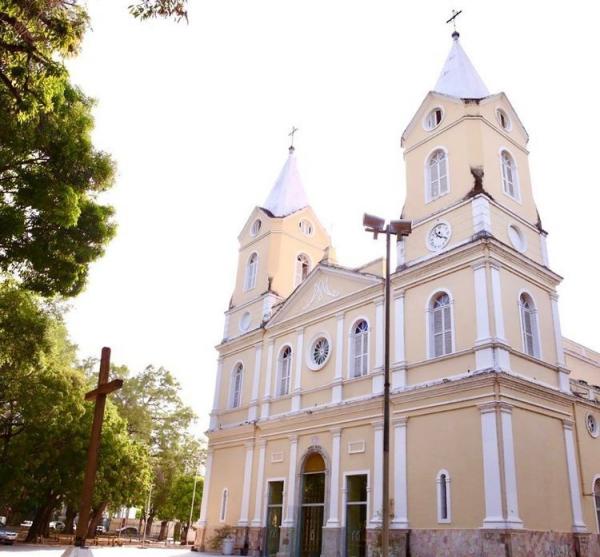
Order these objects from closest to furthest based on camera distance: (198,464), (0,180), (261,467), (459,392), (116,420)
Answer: (0,180) < (459,392) < (261,467) < (116,420) < (198,464)

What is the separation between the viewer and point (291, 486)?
2197cm

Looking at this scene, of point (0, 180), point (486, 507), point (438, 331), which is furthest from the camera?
point (438, 331)

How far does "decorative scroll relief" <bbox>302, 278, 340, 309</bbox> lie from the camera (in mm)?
23641

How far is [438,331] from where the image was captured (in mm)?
18844

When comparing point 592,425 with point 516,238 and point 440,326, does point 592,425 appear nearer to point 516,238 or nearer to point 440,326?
point 440,326

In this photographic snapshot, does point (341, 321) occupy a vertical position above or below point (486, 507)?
above

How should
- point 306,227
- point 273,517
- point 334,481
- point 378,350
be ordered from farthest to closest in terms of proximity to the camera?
Answer: point 306,227, point 273,517, point 378,350, point 334,481

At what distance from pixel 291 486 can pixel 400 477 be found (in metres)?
5.42

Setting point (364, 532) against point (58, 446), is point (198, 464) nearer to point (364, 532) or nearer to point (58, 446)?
point (58, 446)

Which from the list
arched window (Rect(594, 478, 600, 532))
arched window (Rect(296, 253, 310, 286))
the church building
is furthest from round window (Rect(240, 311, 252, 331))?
arched window (Rect(594, 478, 600, 532))

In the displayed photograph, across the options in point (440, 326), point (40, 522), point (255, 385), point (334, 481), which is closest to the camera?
point (440, 326)

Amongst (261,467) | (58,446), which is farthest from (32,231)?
(58,446)

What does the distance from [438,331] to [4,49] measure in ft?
46.4

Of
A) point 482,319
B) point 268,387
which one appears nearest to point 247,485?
point 268,387
